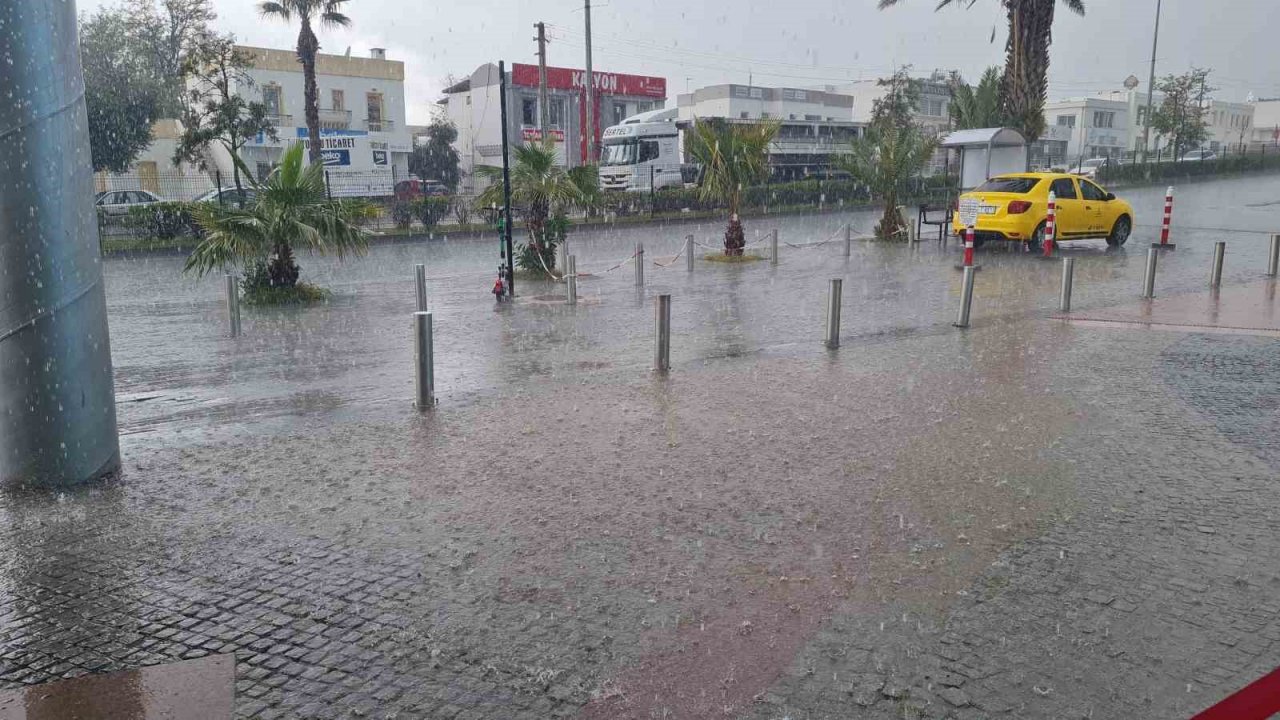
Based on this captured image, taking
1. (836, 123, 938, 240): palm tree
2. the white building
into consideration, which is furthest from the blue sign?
(836, 123, 938, 240): palm tree

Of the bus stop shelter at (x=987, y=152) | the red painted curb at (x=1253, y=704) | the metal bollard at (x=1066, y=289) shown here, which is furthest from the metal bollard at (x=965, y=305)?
the bus stop shelter at (x=987, y=152)

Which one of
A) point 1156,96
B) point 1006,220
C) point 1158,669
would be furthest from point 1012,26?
point 1156,96

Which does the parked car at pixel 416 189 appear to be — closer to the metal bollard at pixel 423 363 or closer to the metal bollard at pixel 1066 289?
the metal bollard at pixel 1066 289

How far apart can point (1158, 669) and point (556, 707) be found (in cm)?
229

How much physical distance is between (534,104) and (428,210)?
3280 centimetres

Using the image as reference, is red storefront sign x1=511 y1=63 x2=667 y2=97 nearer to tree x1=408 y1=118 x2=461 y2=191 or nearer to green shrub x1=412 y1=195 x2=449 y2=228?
tree x1=408 y1=118 x2=461 y2=191

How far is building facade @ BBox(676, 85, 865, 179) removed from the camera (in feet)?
160

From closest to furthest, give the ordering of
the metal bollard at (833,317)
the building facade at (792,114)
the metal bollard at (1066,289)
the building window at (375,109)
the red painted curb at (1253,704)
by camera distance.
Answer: the red painted curb at (1253,704) → the metal bollard at (833,317) → the metal bollard at (1066,289) → the building facade at (792,114) → the building window at (375,109)

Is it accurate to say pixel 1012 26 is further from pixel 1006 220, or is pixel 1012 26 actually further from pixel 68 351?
pixel 68 351

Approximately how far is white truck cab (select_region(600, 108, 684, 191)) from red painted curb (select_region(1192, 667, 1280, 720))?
37648 mm

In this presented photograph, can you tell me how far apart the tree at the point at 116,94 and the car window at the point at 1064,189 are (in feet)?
105

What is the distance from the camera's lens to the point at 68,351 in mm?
5723

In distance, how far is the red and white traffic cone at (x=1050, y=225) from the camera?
19000 millimetres

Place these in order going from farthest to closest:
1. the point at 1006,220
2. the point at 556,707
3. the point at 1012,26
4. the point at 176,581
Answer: the point at 1012,26, the point at 1006,220, the point at 176,581, the point at 556,707
